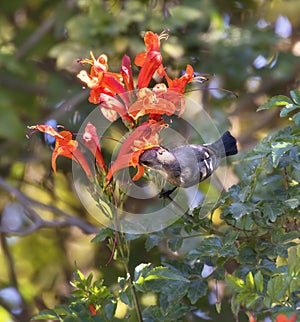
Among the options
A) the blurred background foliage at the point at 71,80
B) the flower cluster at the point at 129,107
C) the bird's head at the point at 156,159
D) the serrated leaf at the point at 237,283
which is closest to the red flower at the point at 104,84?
the flower cluster at the point at 129,107

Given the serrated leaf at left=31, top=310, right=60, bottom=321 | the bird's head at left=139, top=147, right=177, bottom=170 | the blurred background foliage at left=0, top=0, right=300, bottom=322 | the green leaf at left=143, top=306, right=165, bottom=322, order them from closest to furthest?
the bird's head at left=139, top=147, right=177, bottom=170, the serrated leaf at left=31, top=310, right=60, bottom=321, the green leaf at left=143, top=306, right=165, bottom=322, the blurred background foliage at left=0, top=0, right=300, bottom=322

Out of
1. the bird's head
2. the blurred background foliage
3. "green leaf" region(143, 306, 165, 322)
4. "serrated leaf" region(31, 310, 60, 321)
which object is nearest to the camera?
the bird's head

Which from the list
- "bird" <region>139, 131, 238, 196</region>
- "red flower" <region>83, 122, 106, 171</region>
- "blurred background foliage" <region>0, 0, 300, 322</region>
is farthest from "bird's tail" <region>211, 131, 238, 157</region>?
"blurred background foliage" <region>0, 0, 300, 322</region>

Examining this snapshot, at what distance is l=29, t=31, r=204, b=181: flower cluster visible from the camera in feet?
3.86

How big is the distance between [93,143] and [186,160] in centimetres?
15

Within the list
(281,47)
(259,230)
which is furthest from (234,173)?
(281,47)

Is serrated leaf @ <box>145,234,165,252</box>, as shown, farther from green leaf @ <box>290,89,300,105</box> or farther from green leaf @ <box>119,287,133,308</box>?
green leaf @ <box>290,89,300,105</box>

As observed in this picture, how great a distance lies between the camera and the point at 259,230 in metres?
1.36

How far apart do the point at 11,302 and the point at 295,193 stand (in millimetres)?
1255

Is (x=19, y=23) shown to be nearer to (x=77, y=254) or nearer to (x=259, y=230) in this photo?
(x=77, y=254)

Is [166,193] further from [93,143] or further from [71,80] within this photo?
[71,80]

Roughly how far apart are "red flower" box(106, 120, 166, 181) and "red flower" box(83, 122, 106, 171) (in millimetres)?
35

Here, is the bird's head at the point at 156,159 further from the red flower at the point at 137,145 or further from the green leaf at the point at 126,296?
the green leaf at the point at 126,296

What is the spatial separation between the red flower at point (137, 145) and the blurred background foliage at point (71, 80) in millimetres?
980
